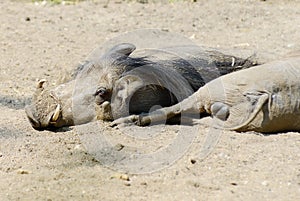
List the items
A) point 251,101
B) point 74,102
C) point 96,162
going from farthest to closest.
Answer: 1. point 74,102
2. point 251,101
3. point 96,162

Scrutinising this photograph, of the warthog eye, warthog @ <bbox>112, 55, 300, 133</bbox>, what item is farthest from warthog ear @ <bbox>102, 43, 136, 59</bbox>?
warthog @ <bbox>112, 55, 300, 133</bbox>

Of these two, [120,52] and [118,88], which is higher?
[120,52]

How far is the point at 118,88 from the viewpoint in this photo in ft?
13.0

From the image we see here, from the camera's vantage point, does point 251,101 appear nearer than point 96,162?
No

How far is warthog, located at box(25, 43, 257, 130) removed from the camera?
3922 mm

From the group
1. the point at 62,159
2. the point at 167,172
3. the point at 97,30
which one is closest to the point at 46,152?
the point at 62,159

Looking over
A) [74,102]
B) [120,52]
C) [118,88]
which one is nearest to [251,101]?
[118,88]

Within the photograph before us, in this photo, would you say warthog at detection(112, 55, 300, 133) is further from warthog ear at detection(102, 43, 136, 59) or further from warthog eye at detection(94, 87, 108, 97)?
warthog ear at detection(102, 43, 136, 59)

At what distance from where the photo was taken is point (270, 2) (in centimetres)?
716

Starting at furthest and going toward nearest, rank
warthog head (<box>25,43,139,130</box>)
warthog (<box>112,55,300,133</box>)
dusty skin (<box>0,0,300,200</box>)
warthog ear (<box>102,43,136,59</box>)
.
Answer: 1. warthog ear (<box>102,43,136,59</box>)
2. warthog head (<box>25,43,139,130</box>)
3. warthog (<box>112,55,300,133</box>)
4. dusty skin (<box>0,0,300,200</box>)

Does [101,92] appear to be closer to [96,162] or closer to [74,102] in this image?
[74,102]

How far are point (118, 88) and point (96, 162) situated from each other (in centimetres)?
56

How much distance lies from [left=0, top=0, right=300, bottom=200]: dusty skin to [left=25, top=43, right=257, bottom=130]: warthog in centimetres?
12

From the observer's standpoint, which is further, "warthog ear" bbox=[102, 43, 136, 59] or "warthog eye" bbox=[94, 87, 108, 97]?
"warthog ear" bbox=[102, 43, 136, 59]
